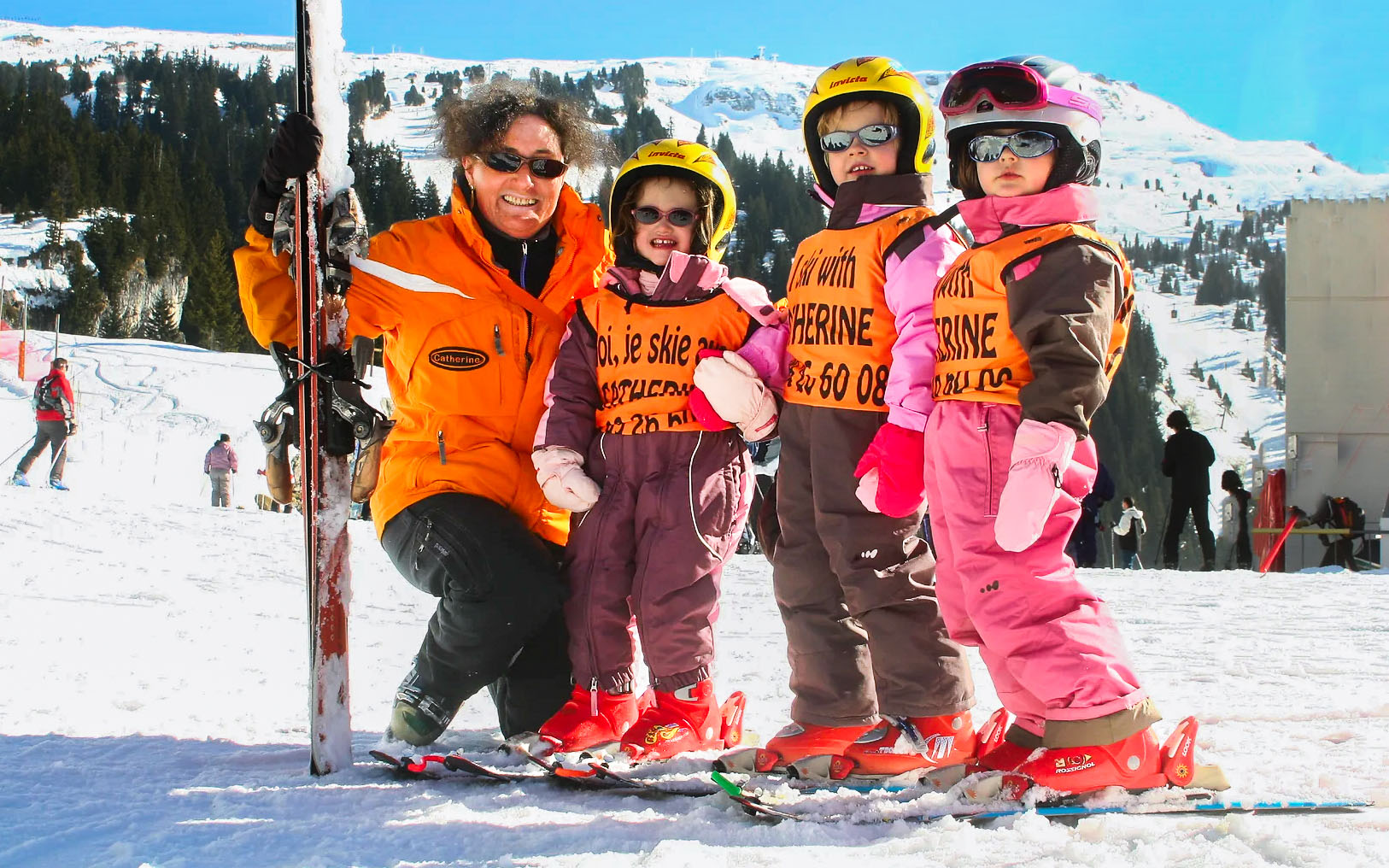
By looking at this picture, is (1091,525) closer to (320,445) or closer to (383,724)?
(383,724)

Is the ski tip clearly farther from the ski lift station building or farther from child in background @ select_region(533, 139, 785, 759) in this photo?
the ski lift station building

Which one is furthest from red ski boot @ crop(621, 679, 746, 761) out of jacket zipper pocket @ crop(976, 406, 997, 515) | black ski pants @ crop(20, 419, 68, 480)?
black ski pants @ crop(20, 419, 68, 480)

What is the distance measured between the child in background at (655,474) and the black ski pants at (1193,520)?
734 cm

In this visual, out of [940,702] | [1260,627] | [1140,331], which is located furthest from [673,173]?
[1140,331]

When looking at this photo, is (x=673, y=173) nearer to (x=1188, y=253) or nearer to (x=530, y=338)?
(x=530, y=338)

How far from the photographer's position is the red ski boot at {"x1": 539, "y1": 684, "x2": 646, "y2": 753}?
2.74 metres

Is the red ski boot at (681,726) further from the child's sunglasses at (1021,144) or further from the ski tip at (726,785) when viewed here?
the child's sunglasses at (1021,144)

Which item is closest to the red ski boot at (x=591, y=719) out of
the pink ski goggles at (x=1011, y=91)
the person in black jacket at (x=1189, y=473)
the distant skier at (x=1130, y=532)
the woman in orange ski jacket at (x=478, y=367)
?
the woman in orange ski jacket at (x=478, y=367)

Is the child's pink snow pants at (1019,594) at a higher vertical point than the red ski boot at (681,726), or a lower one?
higher

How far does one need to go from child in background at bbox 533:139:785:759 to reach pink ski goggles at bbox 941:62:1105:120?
2.56 feet

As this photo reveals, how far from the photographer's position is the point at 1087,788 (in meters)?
2.04

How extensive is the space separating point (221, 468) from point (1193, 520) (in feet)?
37.3

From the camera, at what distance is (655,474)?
282 cm

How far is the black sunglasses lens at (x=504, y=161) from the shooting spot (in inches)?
120
